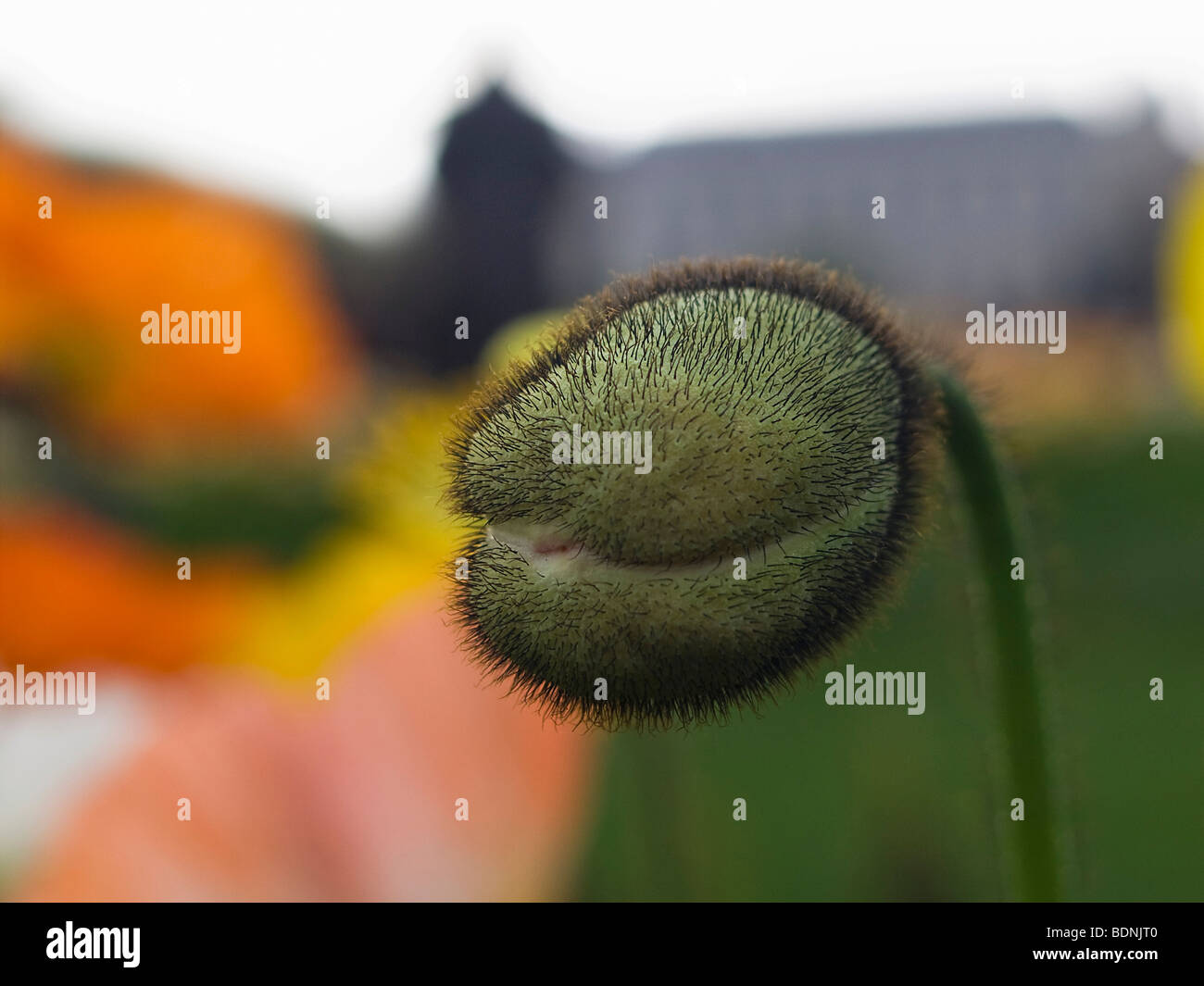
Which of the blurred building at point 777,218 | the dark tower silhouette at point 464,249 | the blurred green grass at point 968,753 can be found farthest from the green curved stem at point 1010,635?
the dark tower silhouette at point 464,249

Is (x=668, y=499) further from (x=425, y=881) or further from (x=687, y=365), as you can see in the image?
(x=425, y=881)

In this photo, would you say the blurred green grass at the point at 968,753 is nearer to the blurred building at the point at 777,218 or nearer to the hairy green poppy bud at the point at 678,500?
the hairy green poppy bud at the point at 678,500

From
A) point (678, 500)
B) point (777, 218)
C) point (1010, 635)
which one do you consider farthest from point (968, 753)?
point (678, 500)

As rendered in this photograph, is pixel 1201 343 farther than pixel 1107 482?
No

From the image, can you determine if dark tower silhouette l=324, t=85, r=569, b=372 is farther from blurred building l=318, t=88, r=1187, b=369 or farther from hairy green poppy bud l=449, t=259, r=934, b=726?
hairy green poppy bud l=449, t=259, r=934, b=726

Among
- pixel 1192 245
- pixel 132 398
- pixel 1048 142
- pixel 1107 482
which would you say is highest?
pixel 1048 142

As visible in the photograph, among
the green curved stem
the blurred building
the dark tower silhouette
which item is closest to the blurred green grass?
the green curved stem

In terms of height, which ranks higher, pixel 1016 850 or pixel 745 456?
pixel 745 456

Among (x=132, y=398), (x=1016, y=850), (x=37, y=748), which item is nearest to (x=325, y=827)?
(x=37, y=748)
